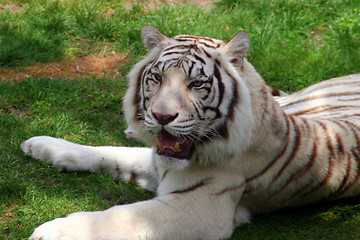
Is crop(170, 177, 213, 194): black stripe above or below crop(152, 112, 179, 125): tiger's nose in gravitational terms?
below

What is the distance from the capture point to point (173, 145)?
2549 millimetres

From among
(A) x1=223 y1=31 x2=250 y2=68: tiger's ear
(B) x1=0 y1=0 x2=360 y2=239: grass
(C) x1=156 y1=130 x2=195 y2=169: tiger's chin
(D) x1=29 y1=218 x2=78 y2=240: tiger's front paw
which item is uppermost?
(A) x1=223 y1=31 x2=250 y2=68: tiger's ear

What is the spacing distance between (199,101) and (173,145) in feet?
0.87

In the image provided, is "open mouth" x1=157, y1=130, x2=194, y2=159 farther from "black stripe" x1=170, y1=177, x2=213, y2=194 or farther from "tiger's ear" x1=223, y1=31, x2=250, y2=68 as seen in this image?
"tiger's ear" x1=223, y1=31, x2=250, y2=68

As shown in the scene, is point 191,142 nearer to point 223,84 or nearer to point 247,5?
point 223,84

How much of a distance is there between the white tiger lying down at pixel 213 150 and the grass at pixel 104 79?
22 cm

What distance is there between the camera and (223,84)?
258 centimetres

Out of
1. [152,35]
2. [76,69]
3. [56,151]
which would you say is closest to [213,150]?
[152,35]

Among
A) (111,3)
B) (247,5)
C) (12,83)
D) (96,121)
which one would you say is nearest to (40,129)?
(96,121)

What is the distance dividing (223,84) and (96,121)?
160 cm

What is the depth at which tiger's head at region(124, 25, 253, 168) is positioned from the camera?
247 centimetres

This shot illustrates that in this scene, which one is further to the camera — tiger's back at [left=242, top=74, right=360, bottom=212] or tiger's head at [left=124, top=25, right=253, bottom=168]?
tiger's back at [left=242, top=74, right=360, bottom=212]

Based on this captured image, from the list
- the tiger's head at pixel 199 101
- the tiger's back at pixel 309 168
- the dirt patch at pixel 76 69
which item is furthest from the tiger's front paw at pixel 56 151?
the dirt patch at pixel 76 69

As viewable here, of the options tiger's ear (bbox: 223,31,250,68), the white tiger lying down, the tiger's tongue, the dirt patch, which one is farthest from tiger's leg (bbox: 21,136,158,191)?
the dirt patch
